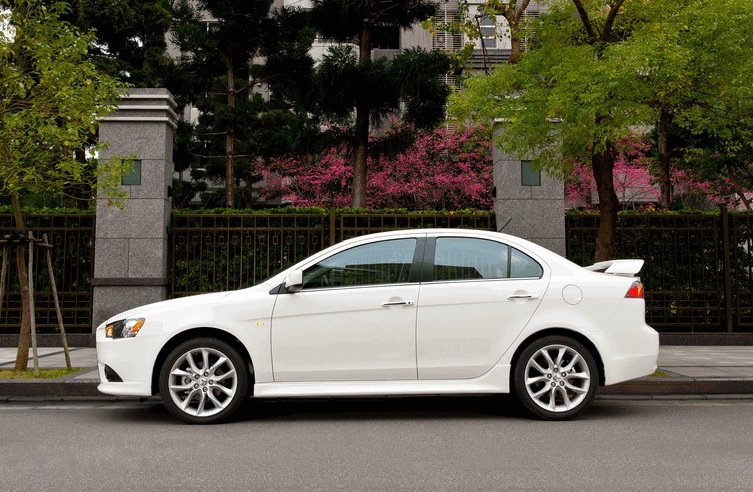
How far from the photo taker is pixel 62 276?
1152cm

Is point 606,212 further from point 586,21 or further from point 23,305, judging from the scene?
point 23,305

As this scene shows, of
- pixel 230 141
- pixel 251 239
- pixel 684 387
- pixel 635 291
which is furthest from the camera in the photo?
pixel 230 141

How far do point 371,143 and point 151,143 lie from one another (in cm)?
864

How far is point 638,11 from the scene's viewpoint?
27.3 feet

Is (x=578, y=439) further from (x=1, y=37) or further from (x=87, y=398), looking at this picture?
(x=1, y=37)

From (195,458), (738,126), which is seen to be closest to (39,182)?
(195,458)

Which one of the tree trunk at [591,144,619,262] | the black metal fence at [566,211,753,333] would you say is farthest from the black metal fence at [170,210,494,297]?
the tree trunk at [591,144,619,262]

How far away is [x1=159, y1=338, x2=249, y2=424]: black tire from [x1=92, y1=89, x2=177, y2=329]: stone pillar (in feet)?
19.3

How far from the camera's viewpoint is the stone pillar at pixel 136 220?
1137cm

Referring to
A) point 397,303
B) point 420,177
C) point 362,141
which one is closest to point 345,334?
point 397,303

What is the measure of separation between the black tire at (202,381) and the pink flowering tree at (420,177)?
2209cm

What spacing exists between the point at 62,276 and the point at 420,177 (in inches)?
752

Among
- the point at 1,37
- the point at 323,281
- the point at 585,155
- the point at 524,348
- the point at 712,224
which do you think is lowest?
the point at 524,348

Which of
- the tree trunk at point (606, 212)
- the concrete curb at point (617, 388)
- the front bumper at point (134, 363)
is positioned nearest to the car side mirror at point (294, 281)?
the front bumper at point (134, 363)
